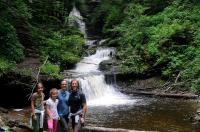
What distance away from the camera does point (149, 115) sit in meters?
17.2

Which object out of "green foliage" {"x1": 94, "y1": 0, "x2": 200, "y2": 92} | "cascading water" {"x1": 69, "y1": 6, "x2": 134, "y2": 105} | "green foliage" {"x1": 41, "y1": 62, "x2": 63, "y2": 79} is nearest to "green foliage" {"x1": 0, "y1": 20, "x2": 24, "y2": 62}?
"green foliage" {"x1": 41, "y1": 62, "x2": 63, "y2": 79}

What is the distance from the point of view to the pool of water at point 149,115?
49.9ft

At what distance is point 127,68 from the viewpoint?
2508cm

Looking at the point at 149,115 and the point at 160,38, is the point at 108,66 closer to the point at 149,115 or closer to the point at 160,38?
the point at 160,38

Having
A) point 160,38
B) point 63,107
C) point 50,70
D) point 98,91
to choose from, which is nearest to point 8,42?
point 50,70

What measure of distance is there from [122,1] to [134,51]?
11295 mm

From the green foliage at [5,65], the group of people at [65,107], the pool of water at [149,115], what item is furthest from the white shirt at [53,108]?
the green foliage at [5,65]

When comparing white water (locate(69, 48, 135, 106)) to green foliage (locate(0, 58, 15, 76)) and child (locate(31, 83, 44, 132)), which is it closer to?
green foliage (locate(0, 58, 15, 76))

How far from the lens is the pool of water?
15219 mm

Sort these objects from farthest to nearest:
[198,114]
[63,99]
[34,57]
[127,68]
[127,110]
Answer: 1. [127,68]
2. [34,57]
3. [127,110]
4. [198,114]
5. [63,99]

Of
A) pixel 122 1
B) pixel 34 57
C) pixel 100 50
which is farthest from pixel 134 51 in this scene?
pixel 122 1

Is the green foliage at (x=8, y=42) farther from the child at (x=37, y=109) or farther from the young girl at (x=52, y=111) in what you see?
the young girl at (x=52, y=111)

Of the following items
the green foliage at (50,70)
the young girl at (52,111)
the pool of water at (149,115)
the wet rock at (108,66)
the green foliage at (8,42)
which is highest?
the green foliage at (8,42)

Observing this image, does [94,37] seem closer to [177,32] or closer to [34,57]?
[177,32]
